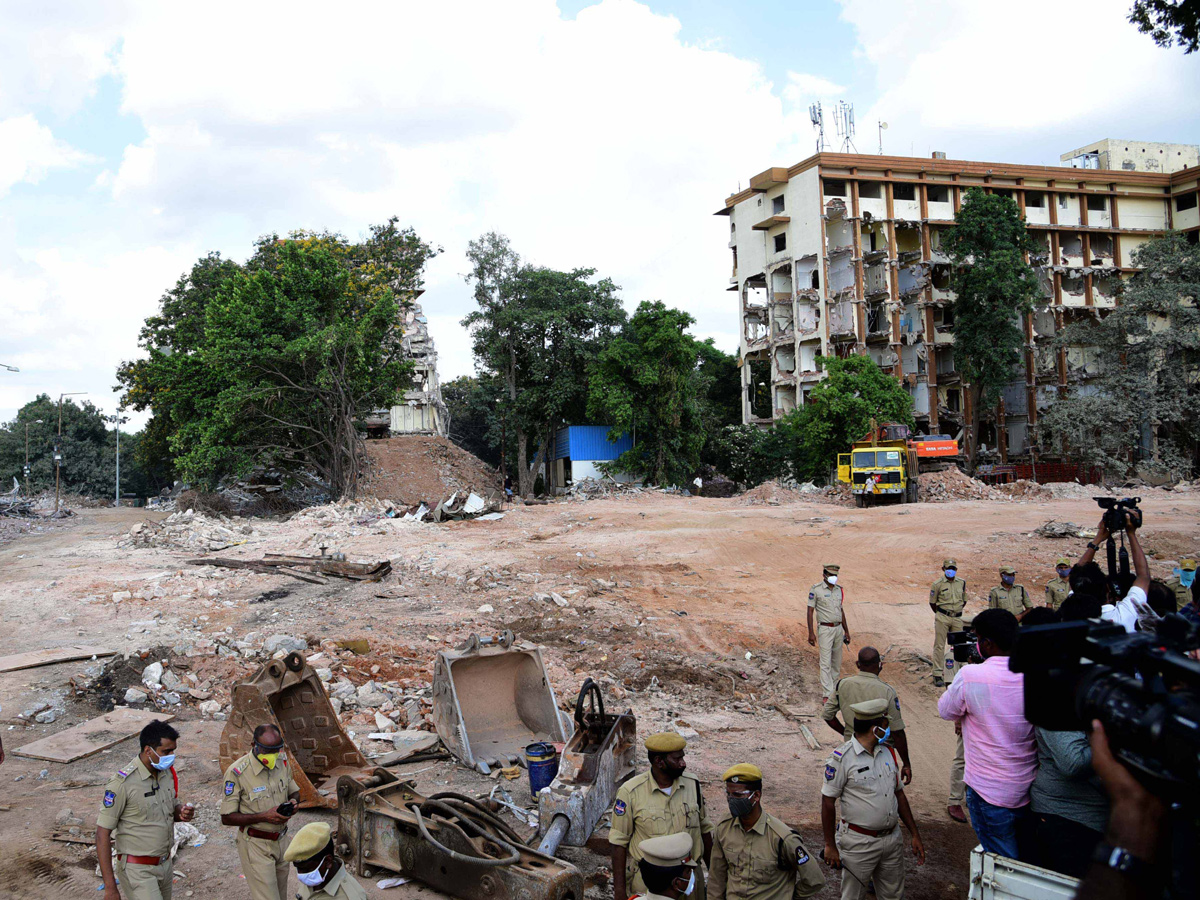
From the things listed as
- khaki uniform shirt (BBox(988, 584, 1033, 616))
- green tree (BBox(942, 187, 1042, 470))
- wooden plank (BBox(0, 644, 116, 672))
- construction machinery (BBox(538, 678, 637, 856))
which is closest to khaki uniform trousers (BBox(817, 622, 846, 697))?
khaki uniform shirt (BBox(988, 584, 1033, 616))

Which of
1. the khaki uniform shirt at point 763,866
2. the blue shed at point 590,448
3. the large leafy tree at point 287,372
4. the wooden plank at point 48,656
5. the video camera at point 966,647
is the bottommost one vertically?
the wooden plank at point 48,656

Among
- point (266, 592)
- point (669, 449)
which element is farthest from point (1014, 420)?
point (266, 592)

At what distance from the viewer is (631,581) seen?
607 inches

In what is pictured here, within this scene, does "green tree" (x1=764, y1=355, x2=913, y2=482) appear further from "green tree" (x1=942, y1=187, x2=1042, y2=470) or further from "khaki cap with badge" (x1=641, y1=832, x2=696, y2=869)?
"khaki cap with badge" (x1=641, y1=832, x2=696, y2=869)

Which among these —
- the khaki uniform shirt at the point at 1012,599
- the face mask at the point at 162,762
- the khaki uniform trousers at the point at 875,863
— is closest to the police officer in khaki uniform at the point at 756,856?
the khaki uniform trousers at the point at 875,863

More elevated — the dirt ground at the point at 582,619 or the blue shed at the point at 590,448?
the blue shed at the point at 590,448

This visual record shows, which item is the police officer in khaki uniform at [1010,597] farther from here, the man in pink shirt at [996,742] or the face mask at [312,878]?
the face mask at [312,878]

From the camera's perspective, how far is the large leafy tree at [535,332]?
121 feet

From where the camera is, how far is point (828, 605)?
8781mm

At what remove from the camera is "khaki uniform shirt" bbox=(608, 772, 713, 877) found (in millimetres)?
3645

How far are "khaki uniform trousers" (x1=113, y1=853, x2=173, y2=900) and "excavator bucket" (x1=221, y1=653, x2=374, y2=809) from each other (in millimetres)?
1543

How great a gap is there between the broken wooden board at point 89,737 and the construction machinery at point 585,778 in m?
4.17

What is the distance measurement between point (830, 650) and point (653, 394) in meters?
26.5

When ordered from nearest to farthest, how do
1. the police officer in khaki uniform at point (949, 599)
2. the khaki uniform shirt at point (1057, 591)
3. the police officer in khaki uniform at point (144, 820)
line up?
the police officer in khaki uniform at point (144, 820), the khaki uniform shirt at point (1057, 591), the police officer in khaki uniform at point (949, 599)
